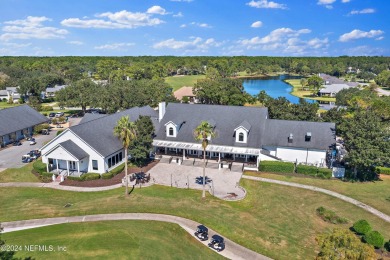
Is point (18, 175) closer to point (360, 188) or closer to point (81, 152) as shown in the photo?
point (81, 152)

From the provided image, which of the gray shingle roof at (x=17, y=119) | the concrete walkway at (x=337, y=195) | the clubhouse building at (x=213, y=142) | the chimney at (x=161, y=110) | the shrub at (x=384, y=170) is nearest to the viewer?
the concrete walkway at (x=337, y=195)

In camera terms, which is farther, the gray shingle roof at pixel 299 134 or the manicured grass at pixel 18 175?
the gray shingle roof at pixel 299 134

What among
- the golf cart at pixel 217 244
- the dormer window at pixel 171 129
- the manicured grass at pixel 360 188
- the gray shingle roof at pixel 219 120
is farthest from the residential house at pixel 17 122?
the golf cart at pixel 217 244

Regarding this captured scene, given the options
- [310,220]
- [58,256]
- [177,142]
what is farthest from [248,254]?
[177,142]

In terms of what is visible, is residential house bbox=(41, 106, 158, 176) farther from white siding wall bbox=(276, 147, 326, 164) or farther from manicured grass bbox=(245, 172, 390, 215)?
white siding wall bbox=(276, 147, 326, 164)

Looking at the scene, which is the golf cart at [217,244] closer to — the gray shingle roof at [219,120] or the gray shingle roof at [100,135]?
the gray shingle roof at [219,120]

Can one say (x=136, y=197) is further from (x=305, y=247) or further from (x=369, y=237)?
(x=369, y=237)
